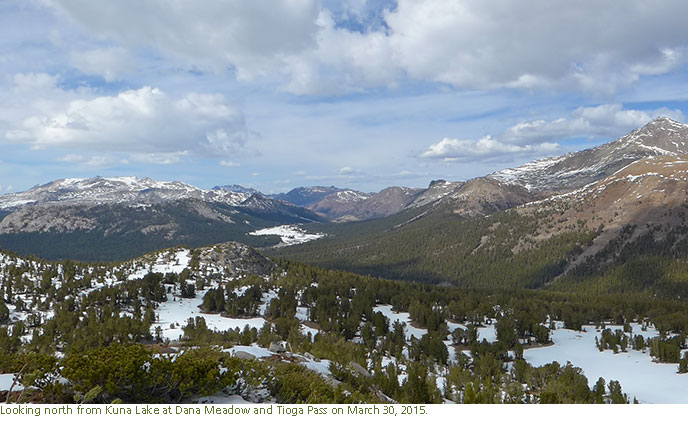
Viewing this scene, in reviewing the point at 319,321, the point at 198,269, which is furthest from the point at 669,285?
the point at 198,269

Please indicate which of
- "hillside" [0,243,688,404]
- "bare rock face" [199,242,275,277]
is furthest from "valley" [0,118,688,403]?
"bare rock face" [199,242,275,277]

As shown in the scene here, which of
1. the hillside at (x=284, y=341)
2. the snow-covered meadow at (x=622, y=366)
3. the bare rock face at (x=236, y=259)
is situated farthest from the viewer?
the bare rock face at (x=236, y=259)

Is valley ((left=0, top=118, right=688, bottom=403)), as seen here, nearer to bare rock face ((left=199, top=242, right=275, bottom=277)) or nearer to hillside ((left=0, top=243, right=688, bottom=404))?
hillside ((left=0, top=243, right=688, bottom=404))

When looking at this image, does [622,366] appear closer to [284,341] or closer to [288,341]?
[288,341]

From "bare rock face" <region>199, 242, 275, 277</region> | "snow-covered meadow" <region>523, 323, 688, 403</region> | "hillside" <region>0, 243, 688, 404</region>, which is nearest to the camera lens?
"hillside" <region>0, 243, 688, 404</region>

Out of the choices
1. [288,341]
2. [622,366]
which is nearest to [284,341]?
[288,341]

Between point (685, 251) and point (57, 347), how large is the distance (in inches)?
10223

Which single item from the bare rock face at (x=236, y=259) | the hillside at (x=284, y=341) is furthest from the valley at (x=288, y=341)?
the bare rock face at (x=236, y=259)

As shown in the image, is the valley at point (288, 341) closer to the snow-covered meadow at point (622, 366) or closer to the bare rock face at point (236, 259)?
the snow-covered meadow at point (622, 366)

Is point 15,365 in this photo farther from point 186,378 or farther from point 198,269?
point 198,269

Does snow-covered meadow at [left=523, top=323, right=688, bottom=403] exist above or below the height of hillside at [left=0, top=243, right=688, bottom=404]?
below

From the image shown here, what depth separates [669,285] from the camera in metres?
169

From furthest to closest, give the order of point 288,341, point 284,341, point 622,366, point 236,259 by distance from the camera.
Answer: point 236,259 → point 622,366 → point 284,341 → point 288,341

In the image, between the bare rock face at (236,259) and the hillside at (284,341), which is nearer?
the hillside at (284,341)
